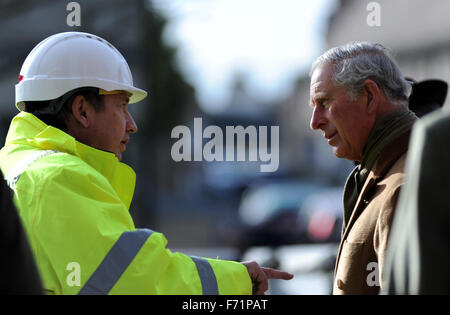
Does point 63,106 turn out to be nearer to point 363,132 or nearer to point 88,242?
point 88,242

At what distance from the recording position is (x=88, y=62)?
3648 millimetres

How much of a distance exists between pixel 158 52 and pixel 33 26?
4.03m

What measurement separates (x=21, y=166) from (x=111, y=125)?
0.60 m

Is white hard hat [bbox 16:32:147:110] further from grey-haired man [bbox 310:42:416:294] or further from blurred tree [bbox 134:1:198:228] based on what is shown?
blurred tree [bbox 134:1:198:228]

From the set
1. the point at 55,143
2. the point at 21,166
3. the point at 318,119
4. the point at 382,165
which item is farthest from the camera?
the point at 318,119

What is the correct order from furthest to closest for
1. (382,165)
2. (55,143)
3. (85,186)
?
(382,165) < (55,143) < (85,186)

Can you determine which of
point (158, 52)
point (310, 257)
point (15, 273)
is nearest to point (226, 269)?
point (15, 273)

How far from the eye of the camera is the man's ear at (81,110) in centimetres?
358

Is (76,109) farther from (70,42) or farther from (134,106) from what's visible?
(134,106)

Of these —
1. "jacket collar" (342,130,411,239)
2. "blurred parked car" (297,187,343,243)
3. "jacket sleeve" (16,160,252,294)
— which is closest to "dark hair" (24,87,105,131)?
"jacket sleeve" (16,160,252,294)

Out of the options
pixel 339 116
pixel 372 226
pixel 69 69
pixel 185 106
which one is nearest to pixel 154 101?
pixel 185 106

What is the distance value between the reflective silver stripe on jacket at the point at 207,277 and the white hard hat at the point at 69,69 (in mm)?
980

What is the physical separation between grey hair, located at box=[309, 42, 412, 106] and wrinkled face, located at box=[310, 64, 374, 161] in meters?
0.05

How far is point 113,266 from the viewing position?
9.55ft
